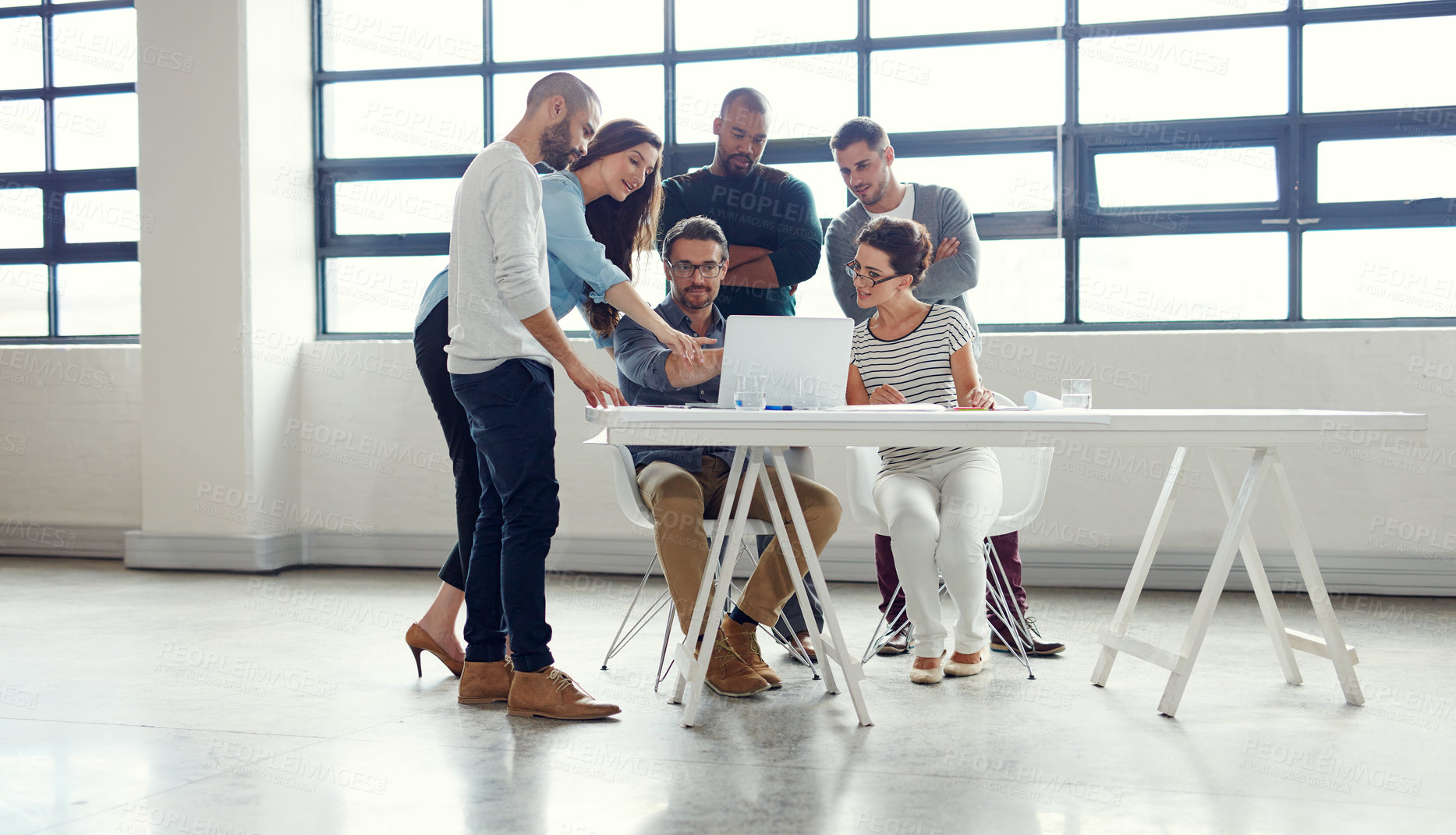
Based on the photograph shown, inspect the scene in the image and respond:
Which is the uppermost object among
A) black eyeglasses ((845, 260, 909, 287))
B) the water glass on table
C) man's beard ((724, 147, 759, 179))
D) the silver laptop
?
man's beard ((724, 147, 759, 179))

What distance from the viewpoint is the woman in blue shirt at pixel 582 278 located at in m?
2.68

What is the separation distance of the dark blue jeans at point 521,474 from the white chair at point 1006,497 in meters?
0.97

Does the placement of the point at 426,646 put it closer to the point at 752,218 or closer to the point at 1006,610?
the point at 752,218

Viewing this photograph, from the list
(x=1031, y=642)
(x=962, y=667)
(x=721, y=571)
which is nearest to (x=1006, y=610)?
(x=1031, y=642)

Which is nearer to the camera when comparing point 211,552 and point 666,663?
point 666,663

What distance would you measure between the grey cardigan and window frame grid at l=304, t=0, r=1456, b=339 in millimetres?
1319

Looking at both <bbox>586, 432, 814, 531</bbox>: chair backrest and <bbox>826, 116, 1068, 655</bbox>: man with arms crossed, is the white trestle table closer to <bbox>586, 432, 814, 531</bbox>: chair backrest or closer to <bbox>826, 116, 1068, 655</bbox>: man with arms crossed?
<bbox>586, 432, 814, 531</bbox>: chair backrest

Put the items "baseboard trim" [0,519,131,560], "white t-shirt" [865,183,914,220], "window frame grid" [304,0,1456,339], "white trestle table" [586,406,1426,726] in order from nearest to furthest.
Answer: "white trestle table" [586,406,1426,726] < "white t-shirt" [865,183,914,220] < "window frame grid" [304,0,1456,339] < "baseboard trim" [0,519,131,560]

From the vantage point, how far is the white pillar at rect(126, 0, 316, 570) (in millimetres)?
4977

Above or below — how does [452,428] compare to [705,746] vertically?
above

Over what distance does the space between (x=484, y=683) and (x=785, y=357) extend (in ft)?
3.53

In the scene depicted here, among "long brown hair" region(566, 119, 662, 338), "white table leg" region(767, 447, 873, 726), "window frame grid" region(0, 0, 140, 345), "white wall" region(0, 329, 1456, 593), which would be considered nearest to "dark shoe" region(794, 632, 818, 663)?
"white table leg" region(767, 447, 873, 726)

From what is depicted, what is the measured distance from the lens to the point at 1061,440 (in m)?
2.53

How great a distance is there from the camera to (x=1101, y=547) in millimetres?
4523
